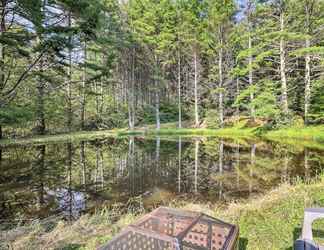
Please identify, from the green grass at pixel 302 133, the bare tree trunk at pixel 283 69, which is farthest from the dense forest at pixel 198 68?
the green grass at pixel 302 133

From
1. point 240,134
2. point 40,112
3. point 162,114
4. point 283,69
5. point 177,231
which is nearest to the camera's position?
point 177,231

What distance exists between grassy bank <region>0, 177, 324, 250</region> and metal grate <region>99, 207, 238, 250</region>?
1000 mm

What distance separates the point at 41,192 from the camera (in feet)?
23.9

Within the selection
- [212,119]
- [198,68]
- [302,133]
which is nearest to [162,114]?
[198,68]

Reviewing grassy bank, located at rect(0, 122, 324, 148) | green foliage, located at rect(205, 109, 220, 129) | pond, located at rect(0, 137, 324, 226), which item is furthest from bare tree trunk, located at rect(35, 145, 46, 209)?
green foliage, located at rect(205, 109, 220, 129)

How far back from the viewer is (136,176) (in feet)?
29.3

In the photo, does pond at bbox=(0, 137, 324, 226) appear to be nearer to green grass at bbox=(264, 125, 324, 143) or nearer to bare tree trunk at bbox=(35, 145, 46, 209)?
bare tree trunk at bbox=(35, 145, 46, 209)

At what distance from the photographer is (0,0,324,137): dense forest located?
695 inches

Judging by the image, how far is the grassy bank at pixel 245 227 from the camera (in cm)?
365

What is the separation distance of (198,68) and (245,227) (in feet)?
74.0

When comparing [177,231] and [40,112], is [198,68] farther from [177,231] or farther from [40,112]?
[177,231]

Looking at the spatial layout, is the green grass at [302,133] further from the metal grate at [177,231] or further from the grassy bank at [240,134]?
the metal grate at [177,231]

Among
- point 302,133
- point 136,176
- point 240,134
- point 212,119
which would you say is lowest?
point 136,176

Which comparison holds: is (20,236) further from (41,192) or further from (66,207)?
(41,192)
